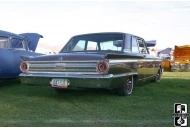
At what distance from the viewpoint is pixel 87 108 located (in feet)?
16.0

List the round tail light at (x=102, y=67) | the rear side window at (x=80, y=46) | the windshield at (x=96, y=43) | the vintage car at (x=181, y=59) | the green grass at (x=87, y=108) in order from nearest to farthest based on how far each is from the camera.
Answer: the green grass at (x=87, y=108) → the round tail light at (x=102, y=67) → the windshield at (x=96, y=43) → the rear side window at (x=80, y=46) → the vintage car at (x=181, y=59)

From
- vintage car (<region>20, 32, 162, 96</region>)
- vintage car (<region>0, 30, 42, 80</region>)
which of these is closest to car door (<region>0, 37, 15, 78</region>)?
vintage car (<region>0, 30, 42, 80</region>)

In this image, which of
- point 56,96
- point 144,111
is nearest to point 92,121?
point 144,111

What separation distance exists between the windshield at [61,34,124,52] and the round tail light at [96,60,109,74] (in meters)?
1.04

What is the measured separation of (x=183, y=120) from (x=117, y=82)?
1703mm

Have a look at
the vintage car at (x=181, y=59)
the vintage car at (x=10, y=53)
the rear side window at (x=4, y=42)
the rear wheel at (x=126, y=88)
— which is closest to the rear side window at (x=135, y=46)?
the rear wheel at (x=126, y=88)

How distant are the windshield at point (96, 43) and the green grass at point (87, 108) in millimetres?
954

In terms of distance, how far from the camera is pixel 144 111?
468 cm

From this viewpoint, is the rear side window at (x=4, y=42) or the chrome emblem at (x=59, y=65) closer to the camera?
the chrome emblem at (x=59, y=65)

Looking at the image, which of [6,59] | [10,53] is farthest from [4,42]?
[6,59]

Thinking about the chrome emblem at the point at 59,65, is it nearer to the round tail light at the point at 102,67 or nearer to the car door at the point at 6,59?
the round tail light at the point at 102,67

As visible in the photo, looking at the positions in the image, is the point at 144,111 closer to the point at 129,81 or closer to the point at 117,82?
the point at 117,82

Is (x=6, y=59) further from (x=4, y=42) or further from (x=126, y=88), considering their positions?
(x=126, y=88)

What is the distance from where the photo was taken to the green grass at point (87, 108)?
402cm
